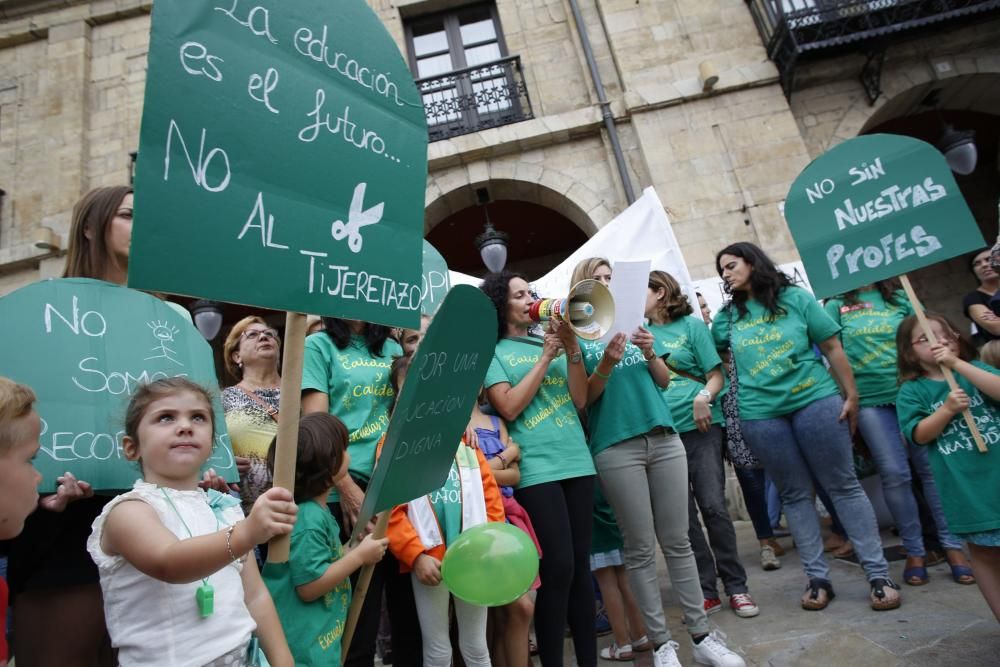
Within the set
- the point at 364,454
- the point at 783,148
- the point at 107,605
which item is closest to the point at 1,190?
the point at 364,454

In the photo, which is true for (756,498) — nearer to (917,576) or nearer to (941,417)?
(917,576)

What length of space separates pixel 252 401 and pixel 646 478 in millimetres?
1786

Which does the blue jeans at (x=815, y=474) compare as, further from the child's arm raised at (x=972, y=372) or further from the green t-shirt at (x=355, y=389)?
the green t-shirt at (x=355, y=389)

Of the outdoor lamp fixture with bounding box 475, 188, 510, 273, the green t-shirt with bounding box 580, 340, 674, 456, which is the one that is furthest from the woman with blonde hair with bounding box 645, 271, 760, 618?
the outdoor lamp fixture with bounding box 475, 188, 510, 273

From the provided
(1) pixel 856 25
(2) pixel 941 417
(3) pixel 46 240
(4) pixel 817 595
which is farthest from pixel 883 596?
(3) pixel 46 240

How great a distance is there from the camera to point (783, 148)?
714cm

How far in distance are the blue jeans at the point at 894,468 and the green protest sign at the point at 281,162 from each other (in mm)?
3112

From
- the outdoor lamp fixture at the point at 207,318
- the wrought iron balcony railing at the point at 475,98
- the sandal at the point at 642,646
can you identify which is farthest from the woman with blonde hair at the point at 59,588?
the wrought iron balcony railing at the point at 475,98

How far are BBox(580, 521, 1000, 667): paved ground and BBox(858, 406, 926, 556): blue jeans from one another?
0.24 m

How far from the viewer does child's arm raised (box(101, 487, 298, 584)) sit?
1155 millimetres

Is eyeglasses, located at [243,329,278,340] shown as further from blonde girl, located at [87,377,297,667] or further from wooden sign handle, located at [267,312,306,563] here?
wooden sign handle, located at [267,312,306,563]

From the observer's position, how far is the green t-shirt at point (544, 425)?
2.43 metres

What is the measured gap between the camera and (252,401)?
2645 millimetres

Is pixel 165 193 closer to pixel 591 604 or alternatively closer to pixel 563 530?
pixel 563 530
